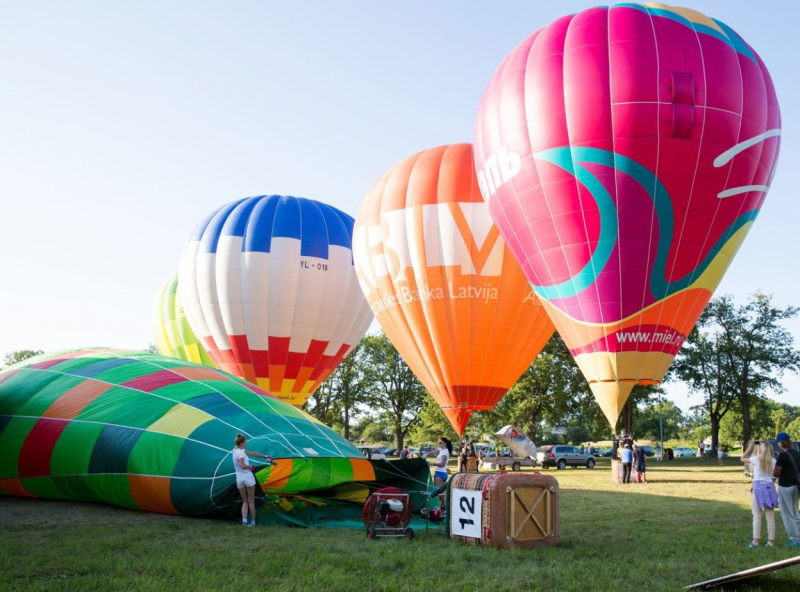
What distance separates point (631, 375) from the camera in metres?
15.9

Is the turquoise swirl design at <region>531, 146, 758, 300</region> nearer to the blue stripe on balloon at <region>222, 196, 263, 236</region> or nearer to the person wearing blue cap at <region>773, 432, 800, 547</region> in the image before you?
the person wearing blue cap at <region>773, 432, 800, 547</region>

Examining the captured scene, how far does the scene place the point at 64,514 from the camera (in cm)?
919

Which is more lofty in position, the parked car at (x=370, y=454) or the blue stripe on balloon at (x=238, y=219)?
the blue stripe on balloon at (x=238, y=219)

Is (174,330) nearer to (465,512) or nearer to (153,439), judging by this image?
(153,439)

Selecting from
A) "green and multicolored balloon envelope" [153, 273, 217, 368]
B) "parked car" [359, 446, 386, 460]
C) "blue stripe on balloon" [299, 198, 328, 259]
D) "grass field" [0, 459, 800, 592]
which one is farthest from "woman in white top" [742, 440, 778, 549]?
"green and multicolored balloon envelope" [153, 273, 217, 368]

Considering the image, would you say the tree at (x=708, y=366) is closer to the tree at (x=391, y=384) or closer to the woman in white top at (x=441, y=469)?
the tree at (x=391, y=384)

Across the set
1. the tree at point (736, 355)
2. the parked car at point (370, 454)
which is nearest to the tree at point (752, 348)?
the tree at point (736, 355)

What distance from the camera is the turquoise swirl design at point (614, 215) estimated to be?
15055 millimetres

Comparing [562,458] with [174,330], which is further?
[562,458]

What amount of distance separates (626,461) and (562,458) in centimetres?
1374

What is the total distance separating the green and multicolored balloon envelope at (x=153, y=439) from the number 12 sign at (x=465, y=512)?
7.09 feet

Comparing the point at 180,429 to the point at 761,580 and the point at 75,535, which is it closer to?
the point at 75,535

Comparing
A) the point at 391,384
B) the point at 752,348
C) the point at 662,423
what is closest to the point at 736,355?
the point at 752,348

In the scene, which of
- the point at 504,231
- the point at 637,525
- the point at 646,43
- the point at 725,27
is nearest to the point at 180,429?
the point at 637,525
